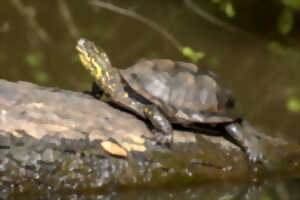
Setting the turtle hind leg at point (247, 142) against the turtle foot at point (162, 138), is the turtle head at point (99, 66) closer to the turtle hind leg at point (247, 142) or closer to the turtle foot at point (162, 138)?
the turtle foot at point (162, 138)

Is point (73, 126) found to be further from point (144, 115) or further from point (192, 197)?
point (192, 197)

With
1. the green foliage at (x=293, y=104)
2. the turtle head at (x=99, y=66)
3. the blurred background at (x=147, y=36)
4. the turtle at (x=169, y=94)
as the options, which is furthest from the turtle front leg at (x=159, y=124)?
the green foliage at (x=293, y=104)

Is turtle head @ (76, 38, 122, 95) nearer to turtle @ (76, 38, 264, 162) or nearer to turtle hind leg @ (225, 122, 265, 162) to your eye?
turtle @ (76, 38, 264, 162)

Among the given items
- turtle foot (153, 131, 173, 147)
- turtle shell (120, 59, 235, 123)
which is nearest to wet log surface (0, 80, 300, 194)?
turtle foot (153, 131, 173, 147)

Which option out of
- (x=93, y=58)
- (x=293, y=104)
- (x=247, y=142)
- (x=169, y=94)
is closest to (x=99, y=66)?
(x=93, y=58)

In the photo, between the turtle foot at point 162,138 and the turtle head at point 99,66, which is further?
the turtle head at point 99,66

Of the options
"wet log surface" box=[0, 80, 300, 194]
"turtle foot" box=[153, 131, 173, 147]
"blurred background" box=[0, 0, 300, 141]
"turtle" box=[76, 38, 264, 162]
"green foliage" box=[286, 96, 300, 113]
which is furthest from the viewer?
"green foliage" box=[286, 96, 300, 113]
